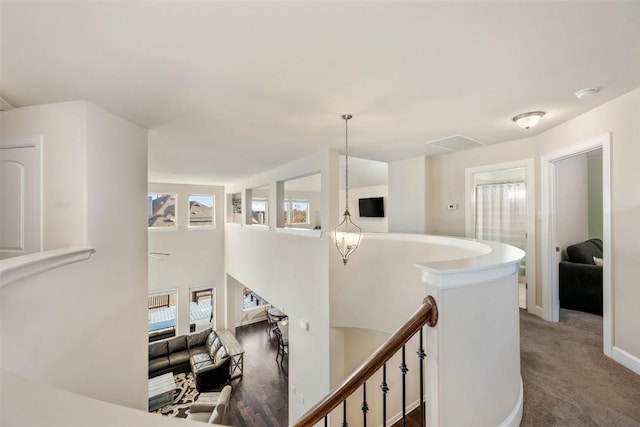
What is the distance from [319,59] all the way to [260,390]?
7.07m

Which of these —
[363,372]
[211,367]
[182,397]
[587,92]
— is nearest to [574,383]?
[363,372]

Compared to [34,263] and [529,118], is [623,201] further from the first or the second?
[34,263]

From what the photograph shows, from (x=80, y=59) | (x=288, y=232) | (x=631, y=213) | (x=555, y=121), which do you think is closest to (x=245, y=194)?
(x=288, y=232)

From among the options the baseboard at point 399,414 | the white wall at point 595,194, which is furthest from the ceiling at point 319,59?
the baseboard at point 399,414

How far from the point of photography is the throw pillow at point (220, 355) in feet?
21.8

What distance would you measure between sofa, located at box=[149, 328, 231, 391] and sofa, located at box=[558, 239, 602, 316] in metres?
7.15

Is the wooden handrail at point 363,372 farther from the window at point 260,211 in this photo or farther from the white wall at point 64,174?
the window at point 260,211

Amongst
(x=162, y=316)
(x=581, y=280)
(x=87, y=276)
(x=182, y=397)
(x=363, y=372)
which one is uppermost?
(x=87, y=276)

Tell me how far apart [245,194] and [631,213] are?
7.25 meters

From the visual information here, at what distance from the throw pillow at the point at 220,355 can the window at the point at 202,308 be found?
219 centimetres

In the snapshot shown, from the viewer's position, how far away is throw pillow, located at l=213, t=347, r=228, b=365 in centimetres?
665

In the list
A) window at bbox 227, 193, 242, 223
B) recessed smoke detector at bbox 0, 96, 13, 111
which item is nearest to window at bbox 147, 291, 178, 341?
window at bbox 227, 193, 242, 223

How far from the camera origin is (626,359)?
2236 mm

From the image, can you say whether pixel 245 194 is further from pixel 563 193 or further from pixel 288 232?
pixel 563 193
